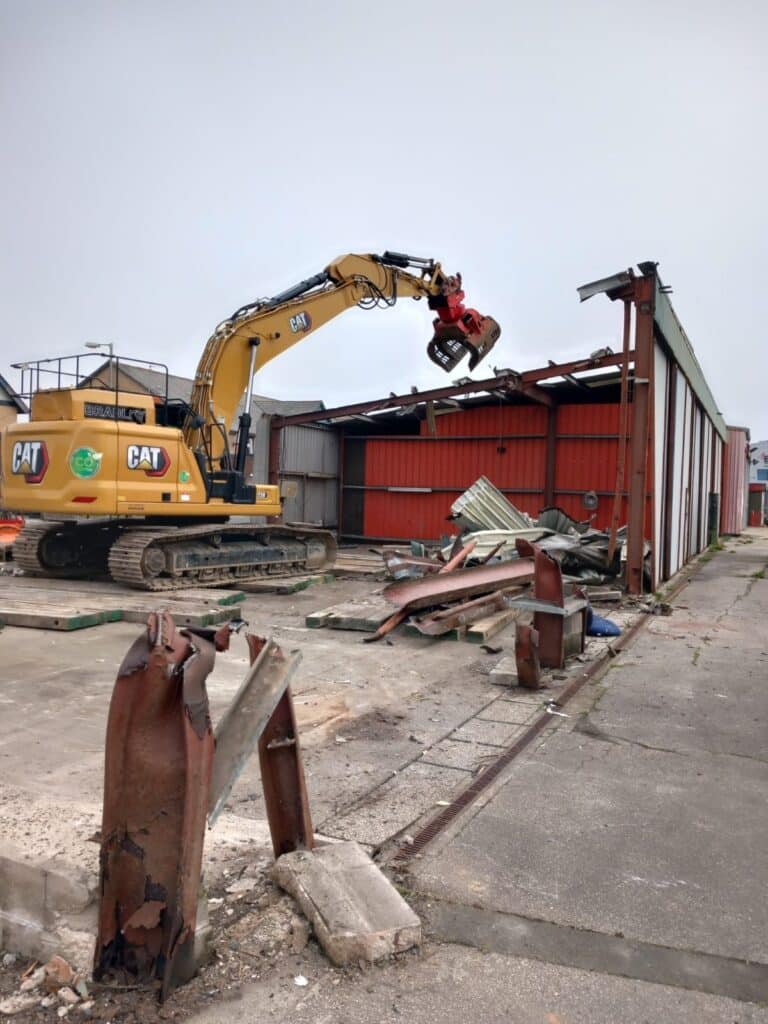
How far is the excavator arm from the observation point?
44.4 feet

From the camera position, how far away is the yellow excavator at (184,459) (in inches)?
471

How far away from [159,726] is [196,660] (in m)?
0.23

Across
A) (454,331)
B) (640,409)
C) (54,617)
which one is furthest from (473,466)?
(54,617)

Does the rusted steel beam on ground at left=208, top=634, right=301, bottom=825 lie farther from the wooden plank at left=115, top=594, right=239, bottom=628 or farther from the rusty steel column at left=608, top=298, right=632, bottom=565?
the rusty steel column at left=608, top=298, right=632, bottom=565

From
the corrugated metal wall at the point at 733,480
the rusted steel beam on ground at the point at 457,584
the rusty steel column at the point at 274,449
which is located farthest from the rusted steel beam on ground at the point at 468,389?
the corrugated metal wall at the point at 733,480

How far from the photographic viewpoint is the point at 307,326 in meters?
14.3

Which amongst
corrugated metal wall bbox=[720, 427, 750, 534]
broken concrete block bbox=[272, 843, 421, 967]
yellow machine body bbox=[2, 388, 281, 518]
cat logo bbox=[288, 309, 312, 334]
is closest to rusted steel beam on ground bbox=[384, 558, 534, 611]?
yellow machine body bbox=[2, 388, 281, 518]

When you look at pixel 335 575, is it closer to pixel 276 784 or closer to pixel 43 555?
pixel 43 555

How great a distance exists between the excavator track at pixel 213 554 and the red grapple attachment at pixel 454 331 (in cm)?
392

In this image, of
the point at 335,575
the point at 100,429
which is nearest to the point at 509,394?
the point at 335,575

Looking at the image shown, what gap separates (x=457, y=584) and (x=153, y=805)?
285 inches

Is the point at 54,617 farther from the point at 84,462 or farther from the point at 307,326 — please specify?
the point at 307,326

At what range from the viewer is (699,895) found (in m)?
3.56

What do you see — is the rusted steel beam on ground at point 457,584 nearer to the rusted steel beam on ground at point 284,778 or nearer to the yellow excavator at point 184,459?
the yellow excavator at point 184,459
